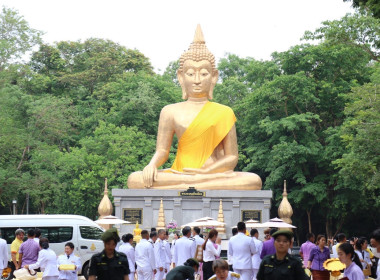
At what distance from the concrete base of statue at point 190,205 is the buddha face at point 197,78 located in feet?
12.9

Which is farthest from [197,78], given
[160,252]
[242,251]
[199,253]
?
[242,251]

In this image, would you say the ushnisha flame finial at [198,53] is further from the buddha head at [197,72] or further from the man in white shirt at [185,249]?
the man in white shirt at [185,249]

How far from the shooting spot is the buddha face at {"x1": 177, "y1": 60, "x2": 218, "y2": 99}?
29703mm

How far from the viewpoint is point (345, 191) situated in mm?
35531

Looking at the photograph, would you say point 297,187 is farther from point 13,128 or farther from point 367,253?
point 367,253

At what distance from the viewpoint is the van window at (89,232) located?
70.3 feet

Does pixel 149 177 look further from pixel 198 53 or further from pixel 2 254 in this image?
pixel 2 254

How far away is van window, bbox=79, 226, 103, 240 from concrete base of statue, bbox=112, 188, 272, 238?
683 centimetres

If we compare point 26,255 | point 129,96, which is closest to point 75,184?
point 129,96

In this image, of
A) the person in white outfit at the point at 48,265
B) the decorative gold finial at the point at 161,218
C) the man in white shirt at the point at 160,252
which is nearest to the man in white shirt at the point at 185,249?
the man in white shirt at the point at 160,252

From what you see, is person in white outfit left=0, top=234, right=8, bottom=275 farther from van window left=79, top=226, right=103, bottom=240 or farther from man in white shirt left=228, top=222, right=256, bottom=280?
van window left=79, top=226, right=103, bottom=240

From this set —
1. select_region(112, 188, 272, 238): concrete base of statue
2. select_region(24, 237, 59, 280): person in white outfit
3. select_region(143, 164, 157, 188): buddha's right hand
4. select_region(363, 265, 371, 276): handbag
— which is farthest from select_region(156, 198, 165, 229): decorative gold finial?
select_region(363, 265, 371, 276): handbag

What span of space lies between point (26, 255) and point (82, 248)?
5.51 m

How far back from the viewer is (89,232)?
21547 millimetres
